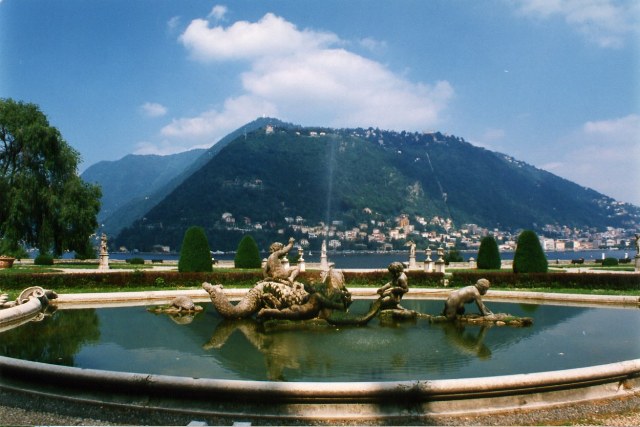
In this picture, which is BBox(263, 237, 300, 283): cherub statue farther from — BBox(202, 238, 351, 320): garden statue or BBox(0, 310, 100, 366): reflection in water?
BBox(0, 310, 100, 366): reflection in water

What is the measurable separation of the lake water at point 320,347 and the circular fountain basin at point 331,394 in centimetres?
118

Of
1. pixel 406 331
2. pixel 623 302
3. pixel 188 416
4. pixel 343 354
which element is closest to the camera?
pixel 188 416

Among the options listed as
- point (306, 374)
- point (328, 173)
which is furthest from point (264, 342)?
point (328, 173)

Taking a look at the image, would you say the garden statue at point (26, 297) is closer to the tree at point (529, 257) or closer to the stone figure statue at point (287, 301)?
the stone figure statue at point (287, 301)

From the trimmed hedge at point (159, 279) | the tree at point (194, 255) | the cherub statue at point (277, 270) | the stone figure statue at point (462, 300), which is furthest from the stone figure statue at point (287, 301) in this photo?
the tree at point (194, 255)

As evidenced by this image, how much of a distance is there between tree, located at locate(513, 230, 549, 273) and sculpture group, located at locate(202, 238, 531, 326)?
1290cm

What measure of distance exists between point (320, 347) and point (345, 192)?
424 ft

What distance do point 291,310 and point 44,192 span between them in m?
29.3

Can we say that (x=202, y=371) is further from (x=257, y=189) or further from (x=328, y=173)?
(x=328, y=173)

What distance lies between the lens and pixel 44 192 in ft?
115

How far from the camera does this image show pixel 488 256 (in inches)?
1187

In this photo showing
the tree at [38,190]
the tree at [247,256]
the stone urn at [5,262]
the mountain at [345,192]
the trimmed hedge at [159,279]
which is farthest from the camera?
the mountain at [345,192]

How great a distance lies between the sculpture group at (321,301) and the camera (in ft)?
38.2

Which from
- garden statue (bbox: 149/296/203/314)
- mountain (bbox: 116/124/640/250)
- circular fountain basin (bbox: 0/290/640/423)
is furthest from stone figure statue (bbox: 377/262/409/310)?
mountain (bbox: 116/124/640/250)
